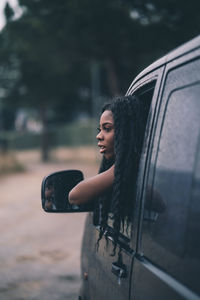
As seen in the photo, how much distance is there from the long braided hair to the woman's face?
1.5 inches

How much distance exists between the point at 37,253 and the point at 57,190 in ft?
16.8

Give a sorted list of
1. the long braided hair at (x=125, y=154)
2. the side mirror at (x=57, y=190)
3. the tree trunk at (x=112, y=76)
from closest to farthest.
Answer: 1. the long braided hair at (x=125, y=154)
2. the side mirror at (x=57, y=190)
3. the tree trunk at (x=112, y=76)

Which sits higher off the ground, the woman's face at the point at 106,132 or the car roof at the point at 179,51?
the car roof at the point at 179,51

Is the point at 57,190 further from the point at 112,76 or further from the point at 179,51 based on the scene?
the point at 112,76

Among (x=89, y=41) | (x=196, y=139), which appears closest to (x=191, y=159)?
(x=196, y=139)

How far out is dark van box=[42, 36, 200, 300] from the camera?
172cm

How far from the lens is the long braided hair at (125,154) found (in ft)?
7.47

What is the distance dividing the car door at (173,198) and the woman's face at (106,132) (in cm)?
32

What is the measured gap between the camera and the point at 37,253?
25.1 feet

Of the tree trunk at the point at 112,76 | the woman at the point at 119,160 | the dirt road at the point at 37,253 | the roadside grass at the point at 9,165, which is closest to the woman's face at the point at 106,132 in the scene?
the woman at the point at 119,160

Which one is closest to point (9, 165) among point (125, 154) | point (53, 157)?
point (53, 157)

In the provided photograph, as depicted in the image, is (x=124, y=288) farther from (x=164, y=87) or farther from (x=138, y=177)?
(x=164, y=87)

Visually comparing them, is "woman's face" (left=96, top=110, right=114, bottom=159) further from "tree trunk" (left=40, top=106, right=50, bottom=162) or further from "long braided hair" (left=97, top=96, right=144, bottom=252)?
"tree trunk" (left=40, top=106, right=50, bottom=162)

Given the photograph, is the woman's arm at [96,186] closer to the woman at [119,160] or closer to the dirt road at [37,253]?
the woman at [119,160]
